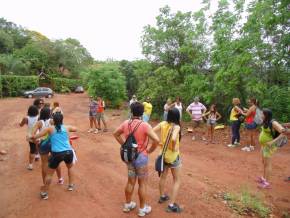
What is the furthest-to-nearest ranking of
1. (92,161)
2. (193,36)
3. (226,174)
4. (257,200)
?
(193,36)
(92,161)
(226,174)
(257,200)

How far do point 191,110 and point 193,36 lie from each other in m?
6.16

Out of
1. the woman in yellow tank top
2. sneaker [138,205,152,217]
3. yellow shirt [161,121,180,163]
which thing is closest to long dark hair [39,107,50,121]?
the woman in yellow tank top

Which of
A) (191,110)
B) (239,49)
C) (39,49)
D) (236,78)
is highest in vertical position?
(39,49)

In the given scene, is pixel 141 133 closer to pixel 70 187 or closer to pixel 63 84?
pixel 70 187

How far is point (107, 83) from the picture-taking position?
26875 mm

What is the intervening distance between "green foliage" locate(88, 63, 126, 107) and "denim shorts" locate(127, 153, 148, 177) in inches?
858

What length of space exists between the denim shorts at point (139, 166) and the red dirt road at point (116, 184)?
84 cm

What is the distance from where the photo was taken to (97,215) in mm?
5555

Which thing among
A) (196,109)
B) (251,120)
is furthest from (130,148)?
(196,109)

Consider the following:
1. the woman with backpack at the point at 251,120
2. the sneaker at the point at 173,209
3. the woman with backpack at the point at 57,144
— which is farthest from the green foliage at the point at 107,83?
the sneaker at the point at 173,209

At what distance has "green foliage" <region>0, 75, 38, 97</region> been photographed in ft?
122

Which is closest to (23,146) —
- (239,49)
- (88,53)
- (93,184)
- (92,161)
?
(92,161)

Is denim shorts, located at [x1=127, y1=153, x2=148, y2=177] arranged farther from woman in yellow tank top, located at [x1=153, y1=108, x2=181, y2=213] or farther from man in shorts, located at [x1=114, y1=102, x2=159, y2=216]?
woman in yellow tank top, located at [x1=153, y1=108, x2=181, y2=213]

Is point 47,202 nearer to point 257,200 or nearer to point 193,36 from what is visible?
point 257,200
